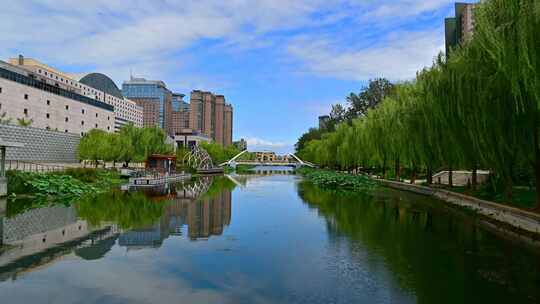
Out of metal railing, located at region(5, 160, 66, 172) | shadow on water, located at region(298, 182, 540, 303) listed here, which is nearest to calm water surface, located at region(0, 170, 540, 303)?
shadow on water, located at region(298, 182, 540, 303)

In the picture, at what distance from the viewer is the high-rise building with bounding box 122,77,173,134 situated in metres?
166

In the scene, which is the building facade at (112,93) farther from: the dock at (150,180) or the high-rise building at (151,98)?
the dock at (150,180)

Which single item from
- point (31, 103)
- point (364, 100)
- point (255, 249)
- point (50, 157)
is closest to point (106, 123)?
point (31, 103)

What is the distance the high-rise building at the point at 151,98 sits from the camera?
6545 inches

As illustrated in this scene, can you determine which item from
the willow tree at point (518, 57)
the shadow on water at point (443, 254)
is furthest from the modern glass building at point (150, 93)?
the willow tree at point (518, 57)

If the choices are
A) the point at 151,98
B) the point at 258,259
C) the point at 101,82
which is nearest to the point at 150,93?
the point at 151,98

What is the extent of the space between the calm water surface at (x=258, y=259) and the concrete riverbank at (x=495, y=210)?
743mm

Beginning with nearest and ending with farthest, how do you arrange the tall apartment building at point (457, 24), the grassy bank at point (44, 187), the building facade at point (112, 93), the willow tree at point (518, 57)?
1. the willow tree at point (518, 57)
2. the grassy bank at point (44, 187)
3. the tall apartment building at point (457, 24)
4. the building facade at point (112, 93)

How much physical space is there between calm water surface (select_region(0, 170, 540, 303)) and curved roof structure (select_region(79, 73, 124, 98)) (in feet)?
378

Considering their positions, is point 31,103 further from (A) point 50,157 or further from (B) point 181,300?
(B) point 181,300

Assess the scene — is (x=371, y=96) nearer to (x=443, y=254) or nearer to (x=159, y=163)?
(x=159, y=163)

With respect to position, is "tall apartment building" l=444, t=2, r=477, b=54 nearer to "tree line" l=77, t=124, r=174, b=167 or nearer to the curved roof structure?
"tree line" l=77, t=124, r=174, b=167

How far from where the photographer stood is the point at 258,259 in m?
9.41

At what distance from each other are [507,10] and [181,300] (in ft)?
34.7
